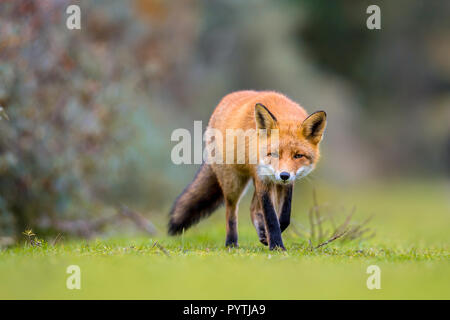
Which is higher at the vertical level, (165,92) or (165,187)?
(165,92)

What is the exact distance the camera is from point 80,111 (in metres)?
10.2

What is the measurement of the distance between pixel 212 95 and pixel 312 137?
11838 mm

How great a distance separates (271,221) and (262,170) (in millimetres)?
595

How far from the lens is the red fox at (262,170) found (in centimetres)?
622

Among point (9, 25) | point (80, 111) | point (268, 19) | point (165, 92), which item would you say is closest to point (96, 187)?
point (80, 111)

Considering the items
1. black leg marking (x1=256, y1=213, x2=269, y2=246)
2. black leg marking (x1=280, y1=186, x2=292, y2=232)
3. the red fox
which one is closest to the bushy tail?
the red fox

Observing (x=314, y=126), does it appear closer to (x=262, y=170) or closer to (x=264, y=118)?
(x=264, y=118)

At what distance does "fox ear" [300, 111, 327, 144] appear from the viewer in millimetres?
6254

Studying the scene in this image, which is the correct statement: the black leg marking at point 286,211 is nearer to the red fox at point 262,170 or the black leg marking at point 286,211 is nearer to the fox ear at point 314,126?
the red fox at point 262,170

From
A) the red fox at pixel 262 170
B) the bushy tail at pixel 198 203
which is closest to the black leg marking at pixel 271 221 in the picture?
the red fox at pixel 262 170

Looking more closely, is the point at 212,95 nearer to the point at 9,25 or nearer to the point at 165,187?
the point at 165,187

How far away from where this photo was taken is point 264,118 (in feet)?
20.6

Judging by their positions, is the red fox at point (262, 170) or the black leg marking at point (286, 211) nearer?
the red fox at point (262, 170)

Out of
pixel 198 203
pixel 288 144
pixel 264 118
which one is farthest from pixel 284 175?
pixel 198 203
